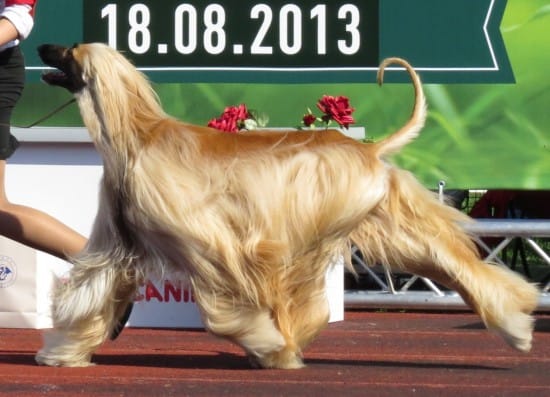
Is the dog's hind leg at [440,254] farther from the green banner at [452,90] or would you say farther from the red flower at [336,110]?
the green banner at [452,90]

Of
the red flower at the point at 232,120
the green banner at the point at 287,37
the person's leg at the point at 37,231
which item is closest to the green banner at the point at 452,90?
the green banner at the point at 287,37

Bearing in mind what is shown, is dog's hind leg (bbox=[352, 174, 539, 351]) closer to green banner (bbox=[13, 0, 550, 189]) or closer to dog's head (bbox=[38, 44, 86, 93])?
dog's head (bbox=[38, 44, 86, 93])

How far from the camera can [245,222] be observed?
4.92 m

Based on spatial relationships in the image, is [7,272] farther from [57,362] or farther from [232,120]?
[57,362]

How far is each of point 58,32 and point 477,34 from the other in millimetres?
2219

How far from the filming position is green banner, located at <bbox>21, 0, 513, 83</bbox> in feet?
24.5

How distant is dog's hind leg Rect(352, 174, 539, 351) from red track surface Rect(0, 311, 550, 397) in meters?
0.23

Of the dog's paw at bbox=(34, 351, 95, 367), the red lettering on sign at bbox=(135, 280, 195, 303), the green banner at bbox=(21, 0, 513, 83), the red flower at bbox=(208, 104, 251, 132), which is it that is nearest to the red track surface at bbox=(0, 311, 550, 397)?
the dog's paw at bbox=(34, 351, 95, 367)

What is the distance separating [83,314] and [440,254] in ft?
4.23

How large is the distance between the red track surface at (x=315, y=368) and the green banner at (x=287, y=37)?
146 centimetres

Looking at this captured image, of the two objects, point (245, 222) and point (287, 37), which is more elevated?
point (287, 37)

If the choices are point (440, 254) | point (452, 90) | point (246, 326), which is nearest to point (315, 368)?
point (246, 326)

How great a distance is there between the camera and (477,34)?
24.4 feet

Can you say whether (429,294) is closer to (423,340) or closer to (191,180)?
(423,340)
